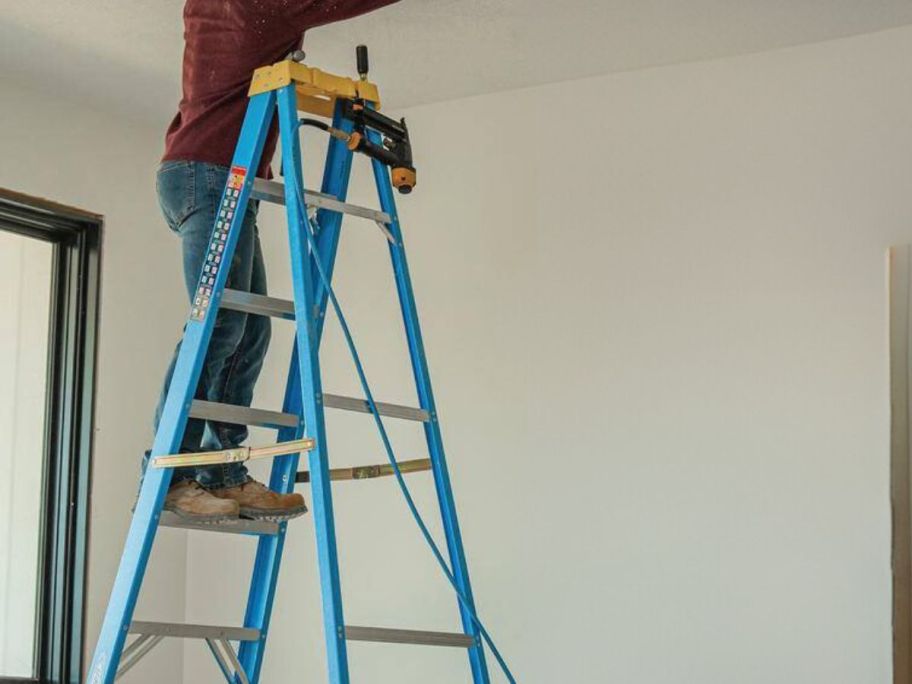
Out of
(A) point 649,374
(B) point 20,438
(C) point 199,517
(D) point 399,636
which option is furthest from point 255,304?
(B) point 20,438

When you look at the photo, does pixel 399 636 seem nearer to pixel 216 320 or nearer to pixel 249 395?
pixel 249 395

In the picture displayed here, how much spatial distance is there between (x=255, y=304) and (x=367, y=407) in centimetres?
29

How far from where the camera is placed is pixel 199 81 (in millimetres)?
2395

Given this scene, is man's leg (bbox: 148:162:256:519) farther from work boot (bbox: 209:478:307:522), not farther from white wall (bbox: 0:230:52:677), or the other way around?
white wall (bbox: 0:230:52:677)

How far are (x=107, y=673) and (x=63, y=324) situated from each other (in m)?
2.09

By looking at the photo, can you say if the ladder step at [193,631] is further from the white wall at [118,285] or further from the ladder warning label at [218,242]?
the white wall at [118,285]

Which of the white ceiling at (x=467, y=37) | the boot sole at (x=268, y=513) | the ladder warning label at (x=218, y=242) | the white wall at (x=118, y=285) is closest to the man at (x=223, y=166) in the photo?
the boot sole at (x=268, y=513)

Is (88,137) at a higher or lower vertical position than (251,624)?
higher

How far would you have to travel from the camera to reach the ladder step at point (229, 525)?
2.24m

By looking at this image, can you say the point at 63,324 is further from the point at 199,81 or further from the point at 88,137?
the point at 199,81

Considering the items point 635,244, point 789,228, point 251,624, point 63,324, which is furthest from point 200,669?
point 789,228

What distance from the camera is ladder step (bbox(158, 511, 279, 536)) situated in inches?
88.2

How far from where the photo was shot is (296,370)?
8.29 feet

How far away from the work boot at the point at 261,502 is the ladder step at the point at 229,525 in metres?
0.04
